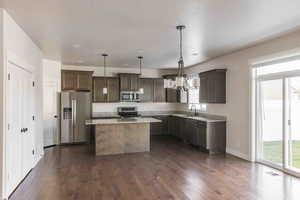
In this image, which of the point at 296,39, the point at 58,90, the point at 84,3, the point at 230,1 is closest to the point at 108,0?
the point at 84,3

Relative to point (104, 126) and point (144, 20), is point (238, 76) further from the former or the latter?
point (104, 126)

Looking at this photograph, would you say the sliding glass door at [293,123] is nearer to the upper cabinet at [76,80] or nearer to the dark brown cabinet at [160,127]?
the dark brown cabinet at [160,127]

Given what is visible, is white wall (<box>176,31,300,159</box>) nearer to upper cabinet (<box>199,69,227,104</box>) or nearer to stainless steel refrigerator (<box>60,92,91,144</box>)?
upper cabinet (<box>199,69,227,104</box>)

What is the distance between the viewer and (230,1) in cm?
273

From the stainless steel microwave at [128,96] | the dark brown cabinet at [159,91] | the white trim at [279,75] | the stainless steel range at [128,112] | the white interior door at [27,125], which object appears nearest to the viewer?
the white interior door at [27,125]

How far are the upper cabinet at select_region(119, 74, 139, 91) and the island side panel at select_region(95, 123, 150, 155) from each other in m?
2.34

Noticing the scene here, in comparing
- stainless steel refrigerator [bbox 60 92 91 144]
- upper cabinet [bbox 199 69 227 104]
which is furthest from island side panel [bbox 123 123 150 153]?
upper cabinet [bbox 199 69 227 104]

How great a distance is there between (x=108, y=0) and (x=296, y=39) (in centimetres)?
356

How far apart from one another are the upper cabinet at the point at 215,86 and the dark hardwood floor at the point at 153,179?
1673mm

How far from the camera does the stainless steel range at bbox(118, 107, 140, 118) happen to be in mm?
8234

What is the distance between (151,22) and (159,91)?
5297 mm

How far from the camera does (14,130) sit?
3508mm

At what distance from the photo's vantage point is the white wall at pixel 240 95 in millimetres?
4992

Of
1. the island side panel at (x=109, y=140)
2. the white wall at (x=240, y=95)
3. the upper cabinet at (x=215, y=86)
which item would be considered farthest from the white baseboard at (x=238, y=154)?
the island side panel at (x=109, y=140)
